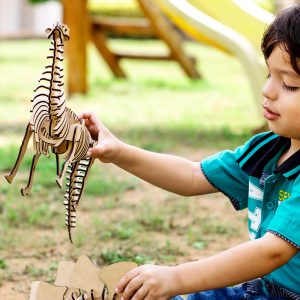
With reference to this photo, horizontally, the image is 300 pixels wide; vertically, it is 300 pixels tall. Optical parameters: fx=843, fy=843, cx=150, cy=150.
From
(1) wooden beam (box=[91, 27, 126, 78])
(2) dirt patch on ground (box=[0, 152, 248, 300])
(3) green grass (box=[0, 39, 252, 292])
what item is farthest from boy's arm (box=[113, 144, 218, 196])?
(1) wooden beam (box=[91, 27, 126, 78])

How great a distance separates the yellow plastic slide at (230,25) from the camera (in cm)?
636

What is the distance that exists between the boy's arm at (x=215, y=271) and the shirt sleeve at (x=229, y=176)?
47 centimetres

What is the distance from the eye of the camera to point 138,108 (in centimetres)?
812

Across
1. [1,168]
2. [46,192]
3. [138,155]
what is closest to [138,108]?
[1,168]

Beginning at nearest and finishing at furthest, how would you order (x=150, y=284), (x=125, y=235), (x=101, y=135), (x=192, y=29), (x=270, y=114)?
(x=150, y=284) < (x=270, y=114) < (x=101, y=135) < (x=125, y=235) < (x=192, y=29)

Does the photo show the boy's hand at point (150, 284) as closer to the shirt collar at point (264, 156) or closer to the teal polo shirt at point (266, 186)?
the teal polo shirt at point (266, 186)

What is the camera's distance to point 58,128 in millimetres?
2033

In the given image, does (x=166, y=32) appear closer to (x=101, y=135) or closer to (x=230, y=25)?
(x=230, y=25)

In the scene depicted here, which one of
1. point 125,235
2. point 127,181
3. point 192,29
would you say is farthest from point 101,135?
point 192,29

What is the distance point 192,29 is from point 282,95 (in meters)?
5.20

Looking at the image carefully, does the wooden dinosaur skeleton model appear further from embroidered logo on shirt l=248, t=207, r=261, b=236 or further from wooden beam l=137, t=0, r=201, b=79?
wooden beam l=137, t=0, r=201, b=79

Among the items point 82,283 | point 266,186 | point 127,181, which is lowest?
point 127,181

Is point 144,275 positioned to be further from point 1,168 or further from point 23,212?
point 1,168

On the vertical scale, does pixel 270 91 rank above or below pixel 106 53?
above
